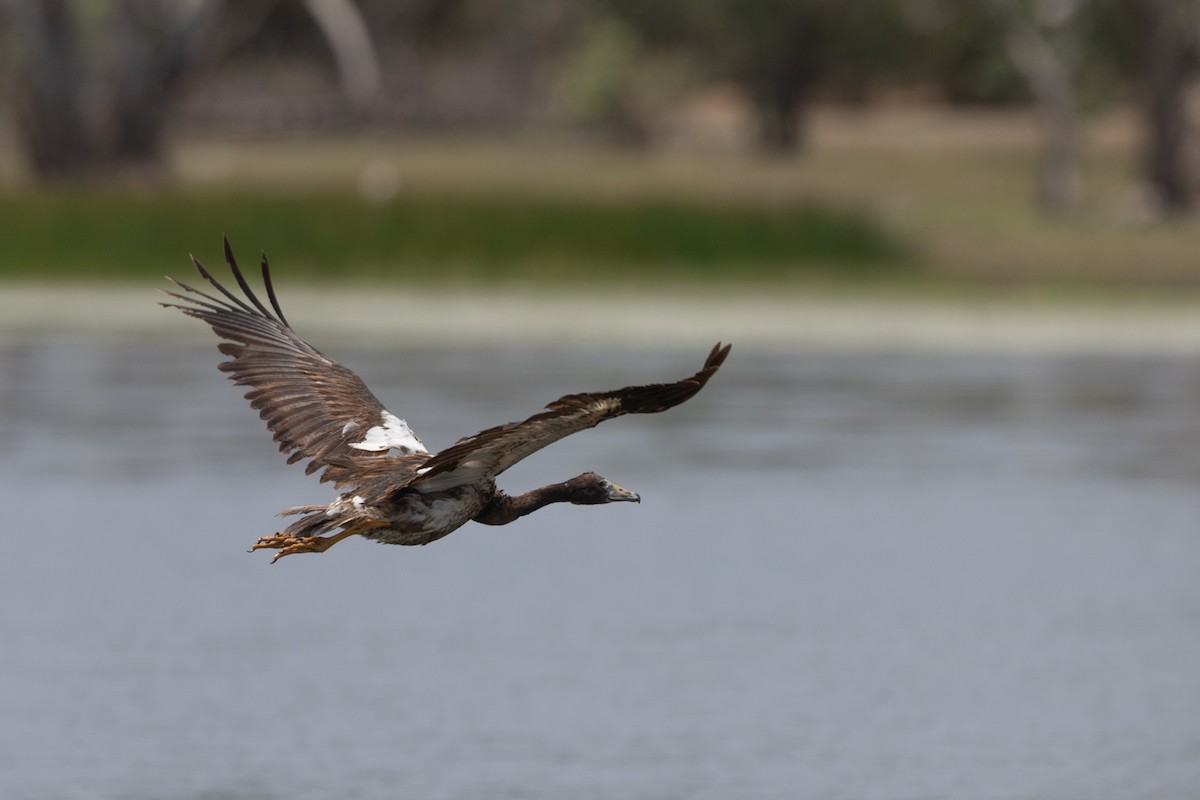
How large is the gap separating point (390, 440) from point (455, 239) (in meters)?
22.4

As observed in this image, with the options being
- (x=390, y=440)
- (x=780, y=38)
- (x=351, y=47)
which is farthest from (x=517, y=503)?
(x=351, y=47)

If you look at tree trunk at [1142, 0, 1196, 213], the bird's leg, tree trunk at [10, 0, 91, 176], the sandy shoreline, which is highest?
tree trunk at [10, 0, 91, 176]

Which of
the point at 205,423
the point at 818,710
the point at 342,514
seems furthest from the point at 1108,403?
the point at 342,514

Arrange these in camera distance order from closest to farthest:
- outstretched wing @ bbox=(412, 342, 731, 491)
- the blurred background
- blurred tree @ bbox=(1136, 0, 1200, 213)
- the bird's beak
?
outstretched wing @ bbox=(412, 342, 731, 491) → the bird's beak → the blurred background → blurred tree @ bbox=(1136, 0, 1200, 213)

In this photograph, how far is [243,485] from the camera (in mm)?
19203

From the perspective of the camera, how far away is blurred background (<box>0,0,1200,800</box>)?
11977mm

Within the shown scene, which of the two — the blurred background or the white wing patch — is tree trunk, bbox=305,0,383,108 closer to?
the blurred background

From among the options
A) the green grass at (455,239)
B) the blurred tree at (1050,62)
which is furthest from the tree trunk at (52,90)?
the blurred tree at (1050,62)

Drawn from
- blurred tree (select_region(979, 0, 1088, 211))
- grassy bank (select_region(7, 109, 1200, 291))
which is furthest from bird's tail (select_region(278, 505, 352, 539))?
blurred tree (select_region(979, 0, 1088, 211))

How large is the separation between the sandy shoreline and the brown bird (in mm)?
16151

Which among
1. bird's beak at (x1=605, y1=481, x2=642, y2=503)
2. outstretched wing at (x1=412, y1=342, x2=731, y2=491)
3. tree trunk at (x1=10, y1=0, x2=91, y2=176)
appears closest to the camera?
outstretched wing at (x1=412, y1=342, x2=731, y2=491)

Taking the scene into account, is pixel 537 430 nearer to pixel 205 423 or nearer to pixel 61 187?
pixel 205 423

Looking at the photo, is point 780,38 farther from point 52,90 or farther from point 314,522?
point 314,522

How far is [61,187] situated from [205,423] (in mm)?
14791
